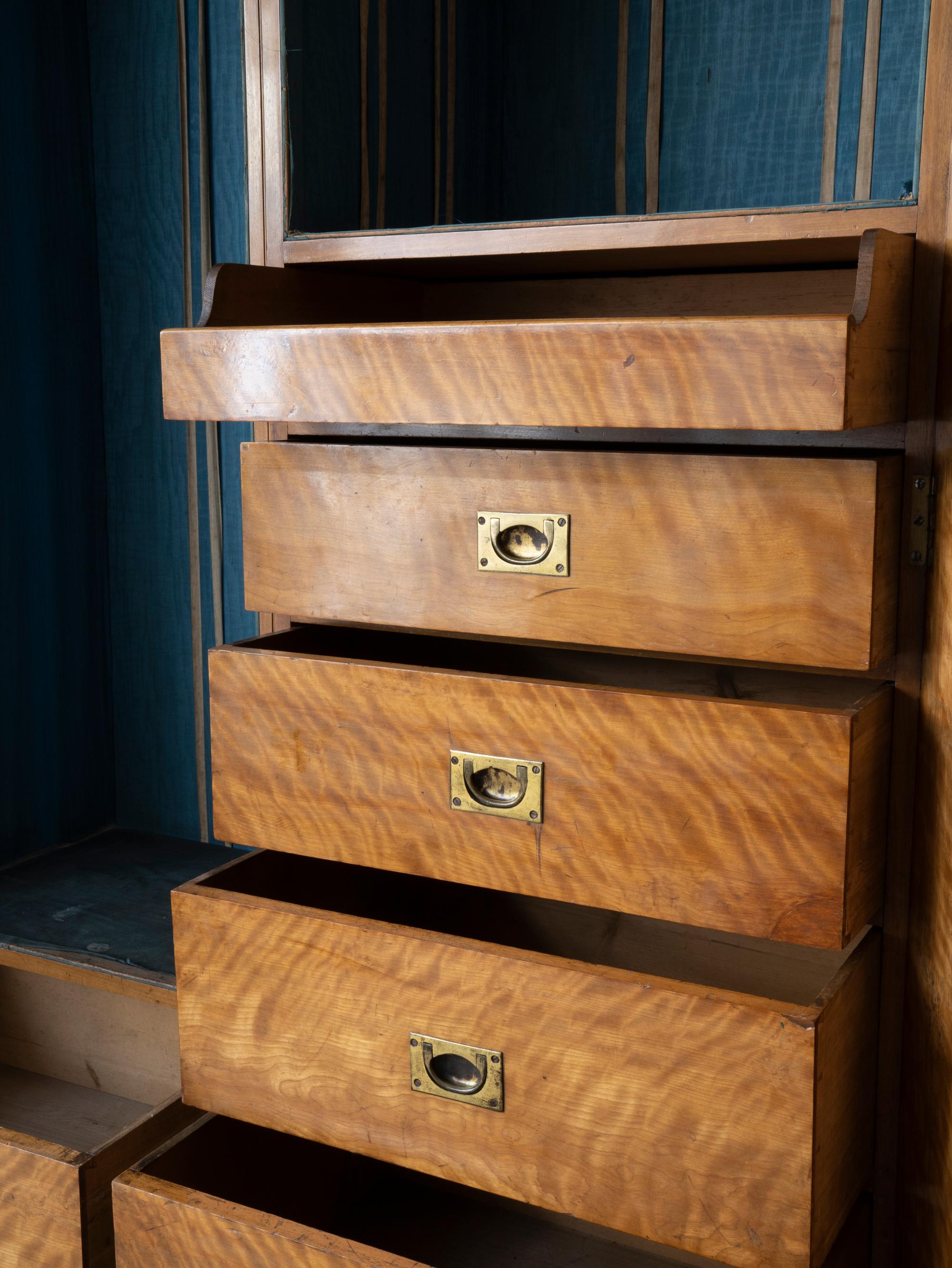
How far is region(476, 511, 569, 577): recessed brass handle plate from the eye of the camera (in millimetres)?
981

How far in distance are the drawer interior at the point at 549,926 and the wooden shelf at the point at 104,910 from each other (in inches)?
8.3

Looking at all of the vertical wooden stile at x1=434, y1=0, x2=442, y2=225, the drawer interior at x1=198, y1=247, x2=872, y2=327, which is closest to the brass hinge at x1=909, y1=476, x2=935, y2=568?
the drawer interior at x1=198, y1=247, x2=872, y2=327

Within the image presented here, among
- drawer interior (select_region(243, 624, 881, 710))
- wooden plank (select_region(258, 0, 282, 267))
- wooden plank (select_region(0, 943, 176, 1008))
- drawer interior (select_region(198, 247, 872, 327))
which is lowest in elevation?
wooden plank (select_region(0, 943, 176, 1008))

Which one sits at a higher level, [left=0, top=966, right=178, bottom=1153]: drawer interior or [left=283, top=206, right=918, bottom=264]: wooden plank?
[left=283, top=206, right=918, bottom=264]: wooden plank

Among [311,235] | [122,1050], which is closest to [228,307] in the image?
[311,235]

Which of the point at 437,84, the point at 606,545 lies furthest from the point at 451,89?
the point at 606,545

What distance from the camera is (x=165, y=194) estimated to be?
173 cm

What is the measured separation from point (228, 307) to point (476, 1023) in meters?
0.67

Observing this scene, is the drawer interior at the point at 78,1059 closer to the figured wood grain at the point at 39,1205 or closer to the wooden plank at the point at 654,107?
the figured wood grain at the point at 39,1205

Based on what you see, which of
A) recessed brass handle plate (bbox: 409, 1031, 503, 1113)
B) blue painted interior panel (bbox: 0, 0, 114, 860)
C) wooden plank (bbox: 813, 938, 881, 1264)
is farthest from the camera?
blue painted interior panel (bbox: 0, 0, 114, 860)

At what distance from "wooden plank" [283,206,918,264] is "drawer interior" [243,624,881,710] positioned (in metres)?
0.38

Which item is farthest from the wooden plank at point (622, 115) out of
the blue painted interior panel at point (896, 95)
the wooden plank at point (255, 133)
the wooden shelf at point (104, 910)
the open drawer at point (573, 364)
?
the wooden shelf at point (104, 910)

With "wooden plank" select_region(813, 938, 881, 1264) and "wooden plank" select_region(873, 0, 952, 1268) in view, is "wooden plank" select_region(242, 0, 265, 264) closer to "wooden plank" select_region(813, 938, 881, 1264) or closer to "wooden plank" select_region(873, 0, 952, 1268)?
"wooden plank" select_region(873, 0, 952, 1268)

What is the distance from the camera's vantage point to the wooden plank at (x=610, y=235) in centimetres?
94
